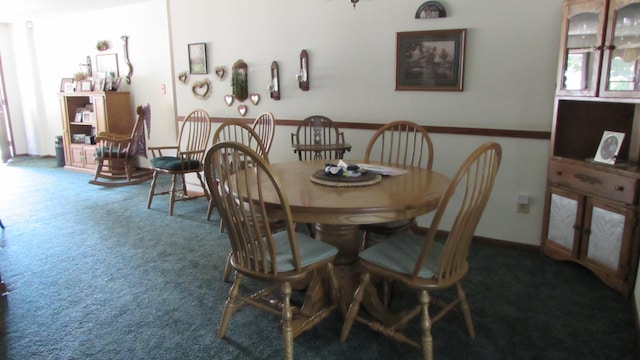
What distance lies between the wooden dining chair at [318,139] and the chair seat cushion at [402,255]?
1.52 metres

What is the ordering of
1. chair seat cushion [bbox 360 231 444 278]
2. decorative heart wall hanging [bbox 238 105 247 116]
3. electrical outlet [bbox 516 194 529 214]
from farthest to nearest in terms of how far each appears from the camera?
1. decorative heart wall hanging [bbox 238 105 247 116]
2. electrical outlet [bbox 516 194 529 214]
3. chair seat cushion [bbox 360 231 444 278]

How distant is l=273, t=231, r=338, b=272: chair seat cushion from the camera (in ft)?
5.78

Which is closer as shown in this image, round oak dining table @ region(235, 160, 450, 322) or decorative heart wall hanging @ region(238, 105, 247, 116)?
round oak dining table @ region(235, 160, 450, 322)

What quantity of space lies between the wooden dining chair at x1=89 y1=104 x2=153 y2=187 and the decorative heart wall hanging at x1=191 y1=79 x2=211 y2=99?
2.20 feet

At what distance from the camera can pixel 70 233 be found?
348cm

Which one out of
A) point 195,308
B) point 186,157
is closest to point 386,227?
point 195,308

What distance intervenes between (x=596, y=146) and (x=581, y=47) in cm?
67

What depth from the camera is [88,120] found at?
601 cm

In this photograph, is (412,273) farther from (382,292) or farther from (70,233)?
(70,233)

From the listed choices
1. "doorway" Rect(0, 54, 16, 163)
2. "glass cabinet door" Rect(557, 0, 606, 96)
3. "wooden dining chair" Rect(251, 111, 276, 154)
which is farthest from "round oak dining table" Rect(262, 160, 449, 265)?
"doorway" Rect(0, 54, 16, 163)

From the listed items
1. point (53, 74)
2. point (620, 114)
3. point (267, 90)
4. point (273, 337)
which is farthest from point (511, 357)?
point (53, 74)

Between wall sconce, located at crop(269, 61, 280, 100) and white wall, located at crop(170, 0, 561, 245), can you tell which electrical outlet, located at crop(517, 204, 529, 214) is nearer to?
white wall, located at crop(170, 0, 561, 245)

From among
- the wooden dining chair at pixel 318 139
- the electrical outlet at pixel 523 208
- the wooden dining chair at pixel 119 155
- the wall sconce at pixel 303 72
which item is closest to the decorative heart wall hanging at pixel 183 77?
the wooden dining chair at pixel 119 155

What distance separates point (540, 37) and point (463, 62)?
51cm
